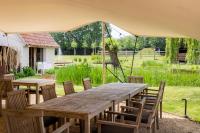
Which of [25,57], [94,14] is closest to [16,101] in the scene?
[94,14]

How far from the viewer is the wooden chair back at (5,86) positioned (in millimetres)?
7133

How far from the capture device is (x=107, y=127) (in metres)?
4.43

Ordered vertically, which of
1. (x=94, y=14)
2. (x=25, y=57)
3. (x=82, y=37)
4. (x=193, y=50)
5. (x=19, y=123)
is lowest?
(x=19, y=123)

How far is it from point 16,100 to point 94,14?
2612mm

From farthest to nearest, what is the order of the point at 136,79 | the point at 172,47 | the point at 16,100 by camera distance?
1. the point at 172,47
2. the point at 136,79
3. the point at 16,100

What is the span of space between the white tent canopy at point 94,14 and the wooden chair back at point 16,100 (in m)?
1.59

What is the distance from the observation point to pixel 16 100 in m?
4.65

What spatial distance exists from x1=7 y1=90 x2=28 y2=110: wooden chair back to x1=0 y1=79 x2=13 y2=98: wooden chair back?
2481mm

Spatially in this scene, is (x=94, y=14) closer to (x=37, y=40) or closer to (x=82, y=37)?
(x=37, y=40)

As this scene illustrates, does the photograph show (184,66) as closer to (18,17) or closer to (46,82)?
(46,82)

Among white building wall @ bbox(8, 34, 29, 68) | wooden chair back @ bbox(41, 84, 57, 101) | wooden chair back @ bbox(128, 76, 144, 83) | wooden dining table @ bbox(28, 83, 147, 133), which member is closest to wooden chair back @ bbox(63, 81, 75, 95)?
wooden chair back @ bbox(41, 84, 57, 101)

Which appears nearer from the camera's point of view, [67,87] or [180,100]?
[67,87]

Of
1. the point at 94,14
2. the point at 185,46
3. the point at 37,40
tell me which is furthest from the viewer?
the point at 37,40

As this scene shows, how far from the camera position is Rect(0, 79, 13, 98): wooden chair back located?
7.13 m
